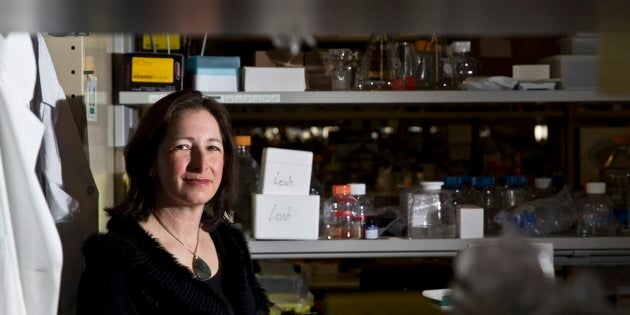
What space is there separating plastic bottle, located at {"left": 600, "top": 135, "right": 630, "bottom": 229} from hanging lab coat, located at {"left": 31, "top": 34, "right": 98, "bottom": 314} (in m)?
1.82

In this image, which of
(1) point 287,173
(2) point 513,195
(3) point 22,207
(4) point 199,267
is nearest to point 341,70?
(1) point 287,173

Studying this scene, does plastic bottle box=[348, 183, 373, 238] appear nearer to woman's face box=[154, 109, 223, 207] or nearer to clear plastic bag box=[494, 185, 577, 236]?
clear plastic bag box=[494, 185, 577, 236]

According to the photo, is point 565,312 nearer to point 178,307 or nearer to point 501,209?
point 178,307

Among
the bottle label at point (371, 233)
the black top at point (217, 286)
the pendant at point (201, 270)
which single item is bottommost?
the black top at point (217, 286)

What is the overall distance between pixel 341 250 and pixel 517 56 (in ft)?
3.57

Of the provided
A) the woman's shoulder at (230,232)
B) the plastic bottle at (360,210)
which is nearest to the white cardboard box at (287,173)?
the plastic bottle at (360,210)

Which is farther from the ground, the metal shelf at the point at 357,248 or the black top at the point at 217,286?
Answer: the metal shelf at the point at 357,248

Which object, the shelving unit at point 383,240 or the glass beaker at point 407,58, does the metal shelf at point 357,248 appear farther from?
the glass beaker at point 407,58

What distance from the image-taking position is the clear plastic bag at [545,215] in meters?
3.10

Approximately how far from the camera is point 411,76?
126 inches

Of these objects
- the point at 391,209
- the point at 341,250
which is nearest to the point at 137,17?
the point at 341,250

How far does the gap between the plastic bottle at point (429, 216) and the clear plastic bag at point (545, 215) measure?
0.18 metres

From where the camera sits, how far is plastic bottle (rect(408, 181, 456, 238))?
10.1ft

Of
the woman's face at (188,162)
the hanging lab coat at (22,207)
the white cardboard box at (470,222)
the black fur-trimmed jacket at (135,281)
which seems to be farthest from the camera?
the white cardboard box at (470,222)
